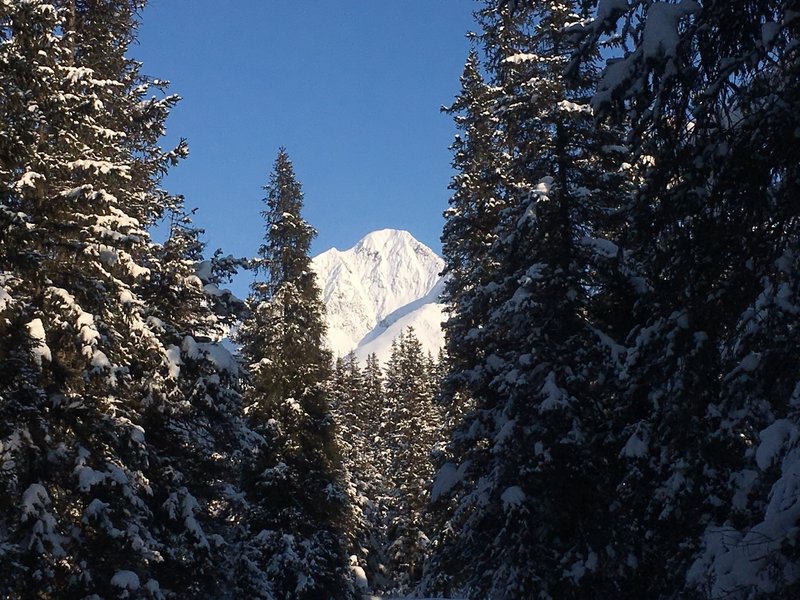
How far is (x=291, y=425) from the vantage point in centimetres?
2339

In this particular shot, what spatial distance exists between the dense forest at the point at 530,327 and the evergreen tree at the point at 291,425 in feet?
4.26

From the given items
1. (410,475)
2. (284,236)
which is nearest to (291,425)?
(284,236)

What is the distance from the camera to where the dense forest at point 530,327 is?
6.05m

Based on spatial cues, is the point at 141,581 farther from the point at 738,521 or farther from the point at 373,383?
the point at 373,383

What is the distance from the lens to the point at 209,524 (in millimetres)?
15734

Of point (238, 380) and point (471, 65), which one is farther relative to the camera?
point (471, 65)

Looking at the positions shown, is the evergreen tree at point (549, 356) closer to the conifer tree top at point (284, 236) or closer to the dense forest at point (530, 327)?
the dense forest at point (530, 327)

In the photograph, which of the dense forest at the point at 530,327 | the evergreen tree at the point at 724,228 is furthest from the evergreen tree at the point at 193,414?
the evergreen tree at the point at 724,228

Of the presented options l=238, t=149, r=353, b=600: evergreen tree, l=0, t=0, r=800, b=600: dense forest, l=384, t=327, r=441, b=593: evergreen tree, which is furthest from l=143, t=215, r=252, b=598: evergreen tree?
l=384, t=327, r=441, b=593: evergreen tree

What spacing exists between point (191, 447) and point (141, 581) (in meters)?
3.59

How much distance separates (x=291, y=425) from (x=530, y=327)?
12327mm

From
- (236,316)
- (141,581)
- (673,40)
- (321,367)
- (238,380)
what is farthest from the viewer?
(321,367)

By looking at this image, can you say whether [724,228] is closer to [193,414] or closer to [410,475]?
[193,414]

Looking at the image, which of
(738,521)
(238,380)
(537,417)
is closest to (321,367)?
(238,380)
